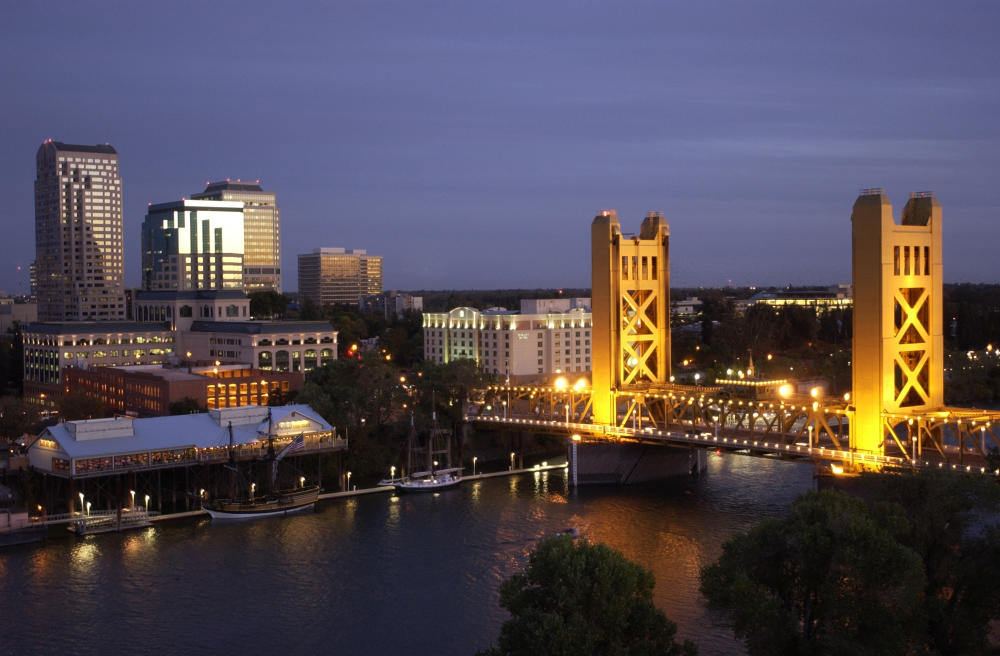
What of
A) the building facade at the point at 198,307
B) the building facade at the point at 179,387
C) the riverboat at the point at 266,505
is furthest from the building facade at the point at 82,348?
the riverboat at the point at 266,505

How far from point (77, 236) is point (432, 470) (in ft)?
258

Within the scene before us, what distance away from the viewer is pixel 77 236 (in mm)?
111812

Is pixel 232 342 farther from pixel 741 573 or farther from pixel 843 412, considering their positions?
pixel 741 573

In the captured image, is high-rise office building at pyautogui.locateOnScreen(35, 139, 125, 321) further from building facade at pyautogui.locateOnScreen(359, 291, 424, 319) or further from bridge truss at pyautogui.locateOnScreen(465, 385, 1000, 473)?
bridge truss at pyautogui.locateOnScreen(465, 385, 1000, 473)

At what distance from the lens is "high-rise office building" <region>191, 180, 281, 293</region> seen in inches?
5870

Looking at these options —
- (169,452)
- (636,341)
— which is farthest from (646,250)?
(169,452)

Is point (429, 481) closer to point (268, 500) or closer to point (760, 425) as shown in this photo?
point (268, 500)

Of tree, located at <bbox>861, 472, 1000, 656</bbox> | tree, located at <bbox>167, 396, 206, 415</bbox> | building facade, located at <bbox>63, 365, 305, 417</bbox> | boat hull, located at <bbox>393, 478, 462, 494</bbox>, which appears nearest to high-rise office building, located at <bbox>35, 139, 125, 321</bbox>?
building facade, located at <bbox>63, 365, 305, 417</bbox>

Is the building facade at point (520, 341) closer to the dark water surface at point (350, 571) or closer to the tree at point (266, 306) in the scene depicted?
the tree at point (266, 306)

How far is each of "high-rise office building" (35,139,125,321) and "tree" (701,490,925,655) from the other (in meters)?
101

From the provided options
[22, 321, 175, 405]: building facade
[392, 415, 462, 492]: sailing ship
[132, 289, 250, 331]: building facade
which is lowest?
[392, 415, 462, 492]: sailing ship

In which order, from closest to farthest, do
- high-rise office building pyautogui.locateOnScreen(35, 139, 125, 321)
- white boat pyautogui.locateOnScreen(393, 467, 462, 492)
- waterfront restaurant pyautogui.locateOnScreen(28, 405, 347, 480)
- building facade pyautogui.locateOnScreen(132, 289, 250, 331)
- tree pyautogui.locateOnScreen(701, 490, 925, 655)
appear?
tree pyautogui.locateOnScreen(701, 490, 925, 655) < waterfront restaurant pyautogui.locateOnScreen(28, 405, 347, 480) < white boat pyautogui.locateOnScreen(393, 467, 462, 492) < building facade pyautogui.locateOnScreen(132, 289, 250, 331) < high-rise office building pyautogui.locateOnScreen(35, 139, 125, 321)

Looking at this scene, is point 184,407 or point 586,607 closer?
point 586,607

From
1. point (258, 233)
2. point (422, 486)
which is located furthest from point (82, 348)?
point (258, 233)
